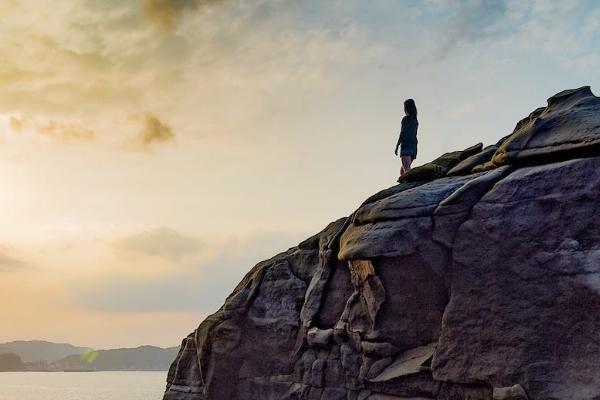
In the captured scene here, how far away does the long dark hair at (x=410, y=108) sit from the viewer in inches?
1125

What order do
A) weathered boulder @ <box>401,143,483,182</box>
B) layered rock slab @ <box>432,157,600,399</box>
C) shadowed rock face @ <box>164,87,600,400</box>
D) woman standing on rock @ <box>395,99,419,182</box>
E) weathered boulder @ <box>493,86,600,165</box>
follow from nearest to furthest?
layered rock slab @ <box>432,157,600,399</box>, shadowed rock face @ <box>164,87,600,400</box>, weathered boulder @ <box>493,86,600,165</box>, weathered boulder @ <box>401,143,483,182</box>, woman standing on rock @ <box>395,99,419,182</box>

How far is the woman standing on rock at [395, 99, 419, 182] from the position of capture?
93.6 ft

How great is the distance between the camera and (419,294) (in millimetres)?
21609

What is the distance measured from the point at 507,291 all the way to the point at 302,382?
1068cm

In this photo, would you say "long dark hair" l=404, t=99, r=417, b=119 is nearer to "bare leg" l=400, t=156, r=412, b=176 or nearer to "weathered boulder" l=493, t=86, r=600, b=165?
"bare leg" l=400, t=156, r=412, b=176

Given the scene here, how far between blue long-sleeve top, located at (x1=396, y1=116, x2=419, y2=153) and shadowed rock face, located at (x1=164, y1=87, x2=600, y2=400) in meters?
2.60

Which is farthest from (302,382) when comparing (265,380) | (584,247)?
(584,247)

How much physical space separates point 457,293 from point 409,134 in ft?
35.4

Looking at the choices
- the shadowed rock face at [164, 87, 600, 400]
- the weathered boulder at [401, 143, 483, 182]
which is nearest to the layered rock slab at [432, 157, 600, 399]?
the shadowed rock face at [164, 87, 600, 400]

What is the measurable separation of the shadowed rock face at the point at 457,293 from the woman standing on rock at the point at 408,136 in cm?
258

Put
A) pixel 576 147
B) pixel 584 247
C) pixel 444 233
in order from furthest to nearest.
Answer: pixel 444 233
pixel 576 147
pixel 584 247

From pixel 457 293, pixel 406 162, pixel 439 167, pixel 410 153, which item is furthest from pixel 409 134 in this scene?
pixel 457 293

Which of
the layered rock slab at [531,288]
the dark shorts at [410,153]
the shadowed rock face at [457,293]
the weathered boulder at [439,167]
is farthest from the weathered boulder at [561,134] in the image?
the dark shorts at [410,153]

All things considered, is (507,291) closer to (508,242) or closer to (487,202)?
(508,242)
